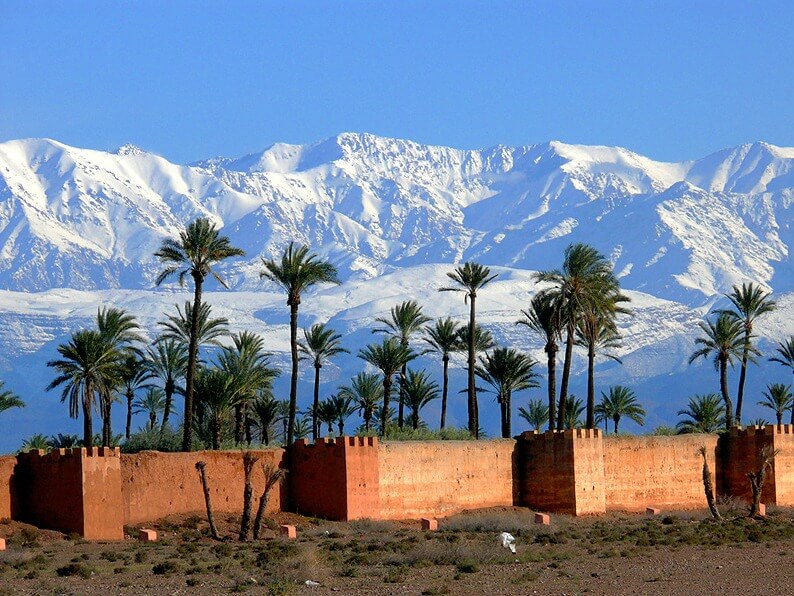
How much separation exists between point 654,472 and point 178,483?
17.3m

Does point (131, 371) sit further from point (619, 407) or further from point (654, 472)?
point (619, 407)

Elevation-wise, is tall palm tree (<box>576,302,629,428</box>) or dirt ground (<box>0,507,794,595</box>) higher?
tall palm tree (<box>576,302,629,428</box>)

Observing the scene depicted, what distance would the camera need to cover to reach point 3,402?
6869 centimetres

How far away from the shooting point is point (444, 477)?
52125 mm

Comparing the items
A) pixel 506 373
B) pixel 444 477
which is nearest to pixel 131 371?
pixel 506 373

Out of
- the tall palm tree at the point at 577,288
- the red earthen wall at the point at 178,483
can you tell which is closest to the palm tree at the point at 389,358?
the tall palm tree at the point at 577,288

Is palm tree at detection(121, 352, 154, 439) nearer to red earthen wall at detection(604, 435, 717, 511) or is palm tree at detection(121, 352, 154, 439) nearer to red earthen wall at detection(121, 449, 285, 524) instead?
red earthen wall at detection(121, 449, 285, 524)

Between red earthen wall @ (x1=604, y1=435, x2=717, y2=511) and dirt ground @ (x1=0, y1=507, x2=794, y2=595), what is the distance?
590cm

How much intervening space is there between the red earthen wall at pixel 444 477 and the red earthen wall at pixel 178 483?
11.7ft

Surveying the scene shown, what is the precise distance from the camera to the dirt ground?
3491cm

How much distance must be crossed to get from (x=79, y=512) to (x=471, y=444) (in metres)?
14.0

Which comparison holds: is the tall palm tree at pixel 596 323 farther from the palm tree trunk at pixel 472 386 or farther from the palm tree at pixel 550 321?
the palm tree trunk at pixel 472 386

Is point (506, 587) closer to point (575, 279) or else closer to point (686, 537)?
point (686, 537)

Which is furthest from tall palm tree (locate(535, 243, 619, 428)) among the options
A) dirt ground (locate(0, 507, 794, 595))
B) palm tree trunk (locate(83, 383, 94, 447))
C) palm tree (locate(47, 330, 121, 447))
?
palm tree trunk (locate(83, 383, 94, 447))
